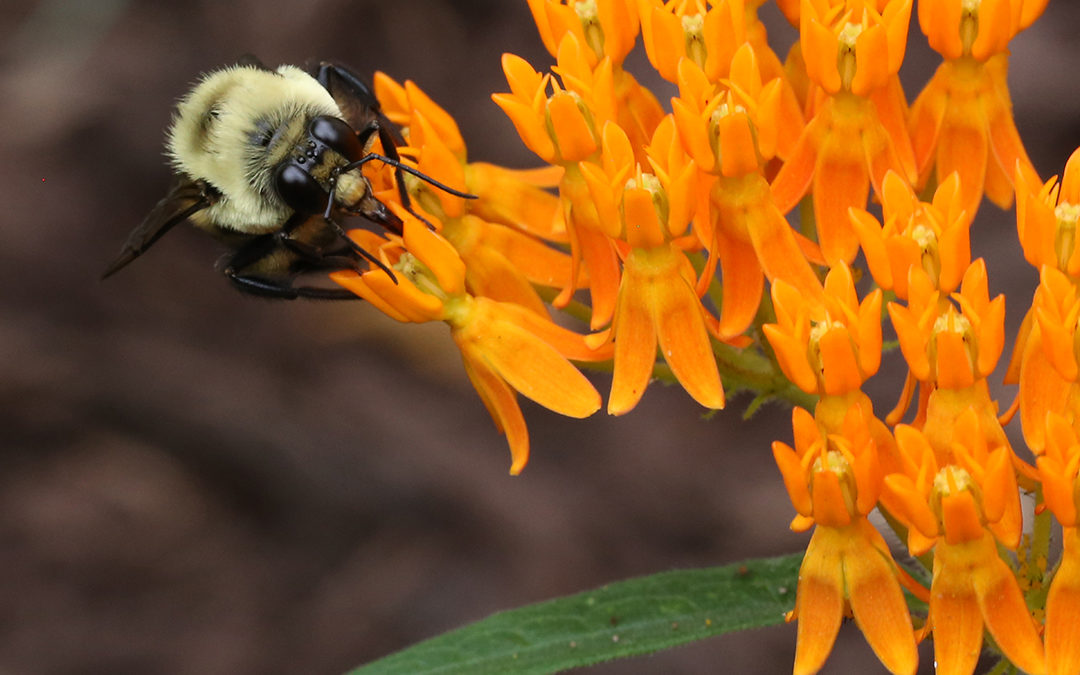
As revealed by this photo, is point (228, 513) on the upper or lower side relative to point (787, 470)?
lower

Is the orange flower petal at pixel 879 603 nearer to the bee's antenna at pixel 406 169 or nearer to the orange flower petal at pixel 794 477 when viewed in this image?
the orange flower petal at pixel 794 477

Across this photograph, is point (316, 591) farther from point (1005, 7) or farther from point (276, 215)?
point (1005, 7)

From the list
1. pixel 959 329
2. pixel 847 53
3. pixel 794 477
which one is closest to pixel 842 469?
pixel 794 477

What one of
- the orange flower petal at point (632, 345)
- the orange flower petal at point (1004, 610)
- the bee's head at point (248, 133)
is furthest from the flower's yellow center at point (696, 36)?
the orange flower petal at point (1004, 610)

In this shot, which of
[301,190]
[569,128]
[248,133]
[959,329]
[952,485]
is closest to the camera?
[952,485]


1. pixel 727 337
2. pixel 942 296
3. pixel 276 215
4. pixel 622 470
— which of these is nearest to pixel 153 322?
pixel 622 470

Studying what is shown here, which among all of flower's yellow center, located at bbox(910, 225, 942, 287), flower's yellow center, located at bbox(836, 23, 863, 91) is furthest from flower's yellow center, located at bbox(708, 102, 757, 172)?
flower's yellow center, located at bbox(910, 225, 942, 287)

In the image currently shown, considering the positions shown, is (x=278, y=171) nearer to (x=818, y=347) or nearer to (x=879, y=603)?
(x=818, y=347)
